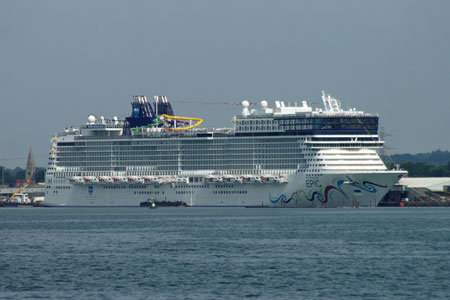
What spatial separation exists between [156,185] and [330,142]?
28.4 metres

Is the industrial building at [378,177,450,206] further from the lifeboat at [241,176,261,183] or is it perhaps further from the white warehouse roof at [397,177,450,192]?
the lifeboat at [241,176,261,183]

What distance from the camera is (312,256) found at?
209ft

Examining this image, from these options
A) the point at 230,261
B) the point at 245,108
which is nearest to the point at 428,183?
the point at 245,108

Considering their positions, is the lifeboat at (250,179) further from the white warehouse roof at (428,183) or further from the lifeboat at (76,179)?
the white warehouse roof at (428,183)

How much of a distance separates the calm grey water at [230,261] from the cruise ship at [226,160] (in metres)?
31.8

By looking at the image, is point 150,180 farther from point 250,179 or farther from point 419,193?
point 419,193

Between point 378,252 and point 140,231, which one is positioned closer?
point 378,252

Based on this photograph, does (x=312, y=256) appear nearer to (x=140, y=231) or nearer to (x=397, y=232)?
(x=397, y=232)

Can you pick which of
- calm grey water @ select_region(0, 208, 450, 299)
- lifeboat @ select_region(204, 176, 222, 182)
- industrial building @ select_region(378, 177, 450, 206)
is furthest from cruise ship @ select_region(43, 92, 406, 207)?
calm grey water @ select_region(0, 208, 450, 299)

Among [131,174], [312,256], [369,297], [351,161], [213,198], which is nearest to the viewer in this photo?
[369,297]

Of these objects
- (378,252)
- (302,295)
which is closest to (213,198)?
(378,252)

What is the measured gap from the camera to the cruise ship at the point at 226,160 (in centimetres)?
13088

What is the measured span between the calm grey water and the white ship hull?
3014 centimetres

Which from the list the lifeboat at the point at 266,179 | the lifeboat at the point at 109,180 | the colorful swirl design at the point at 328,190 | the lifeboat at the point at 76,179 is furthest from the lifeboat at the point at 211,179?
the lifeboat at the point at 76,179
